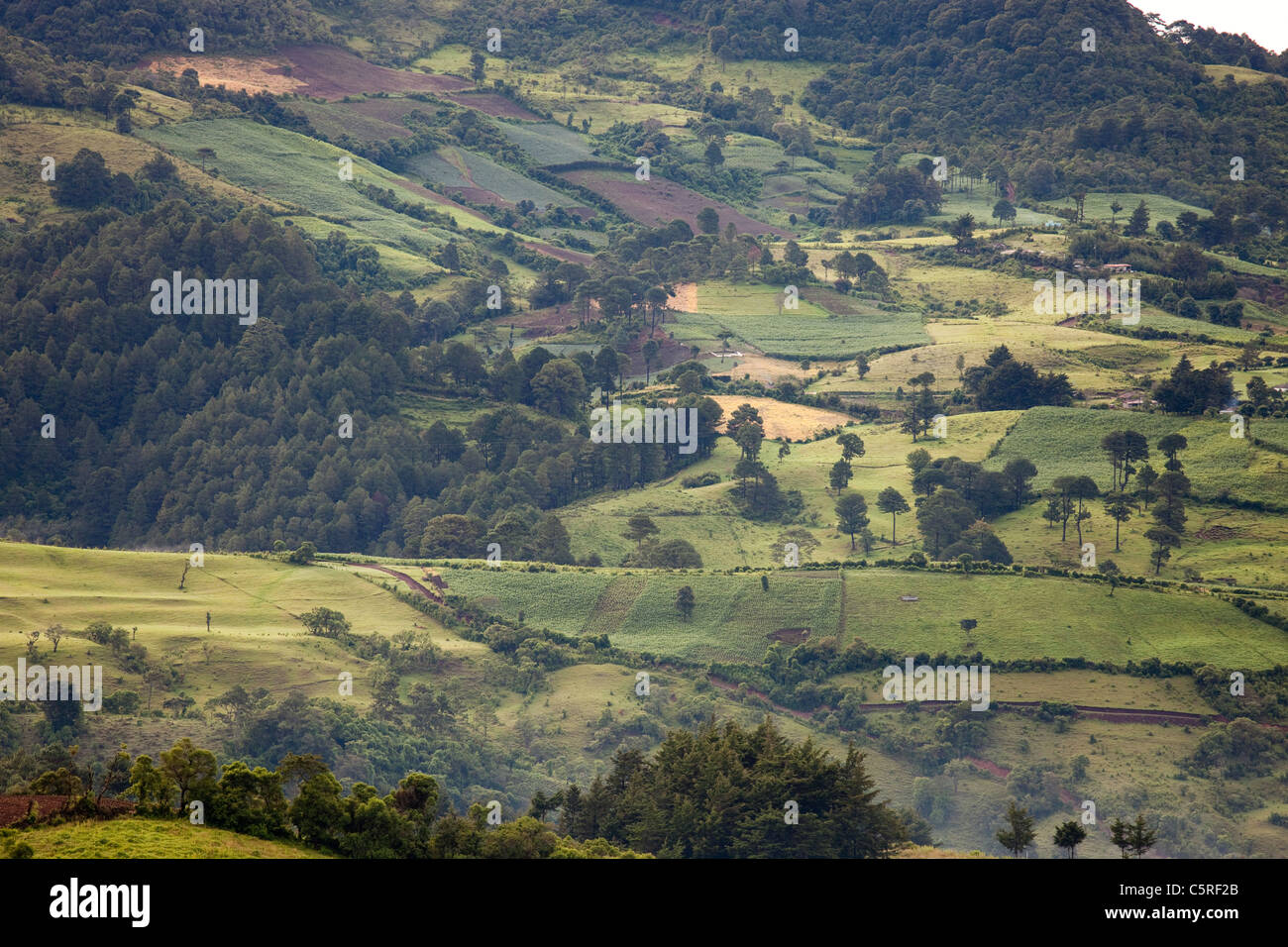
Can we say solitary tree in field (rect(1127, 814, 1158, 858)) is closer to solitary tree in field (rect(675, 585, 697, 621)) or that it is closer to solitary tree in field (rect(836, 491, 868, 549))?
solitary tree in field (rect(675, 585, 697, 621))

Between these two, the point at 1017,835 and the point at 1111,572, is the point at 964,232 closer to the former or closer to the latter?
the point at 1111,572

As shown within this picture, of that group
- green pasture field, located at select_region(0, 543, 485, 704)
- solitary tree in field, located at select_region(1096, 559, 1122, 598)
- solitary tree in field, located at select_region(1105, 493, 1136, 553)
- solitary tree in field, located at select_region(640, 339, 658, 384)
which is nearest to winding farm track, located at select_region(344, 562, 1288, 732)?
solitary tree in field, located at select_region(1096, 559, 1122, 598)

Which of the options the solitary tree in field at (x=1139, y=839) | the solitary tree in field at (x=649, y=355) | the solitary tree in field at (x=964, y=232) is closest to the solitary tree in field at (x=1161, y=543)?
the solitary tree in field at (x=1139, y=839)

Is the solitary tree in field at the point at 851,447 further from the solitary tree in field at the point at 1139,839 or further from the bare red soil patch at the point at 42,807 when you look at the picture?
the bare red soil patch at the point at 42,807

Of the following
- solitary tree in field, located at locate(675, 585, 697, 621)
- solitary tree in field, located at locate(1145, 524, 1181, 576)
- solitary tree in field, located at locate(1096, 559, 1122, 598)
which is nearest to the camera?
solitary tree in field, located at locate(1096, 559, 1122, 598)

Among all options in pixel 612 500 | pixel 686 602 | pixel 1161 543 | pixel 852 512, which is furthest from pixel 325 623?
pixel 1161 543
